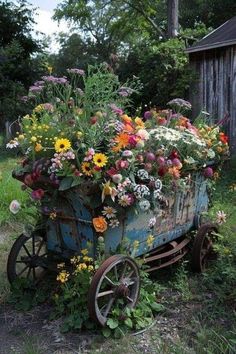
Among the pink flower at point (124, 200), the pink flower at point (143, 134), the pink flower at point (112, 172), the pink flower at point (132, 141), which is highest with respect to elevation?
the pink flower at point (143, 134)

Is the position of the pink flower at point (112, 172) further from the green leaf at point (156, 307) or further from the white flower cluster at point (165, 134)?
the green leaf at point (156, 307)

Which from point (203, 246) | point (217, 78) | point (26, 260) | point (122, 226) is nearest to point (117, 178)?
point (122, 226)

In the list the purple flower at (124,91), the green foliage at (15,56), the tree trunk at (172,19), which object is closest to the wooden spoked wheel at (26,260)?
the purple flower at (124,91)

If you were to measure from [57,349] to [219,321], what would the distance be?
1.16m

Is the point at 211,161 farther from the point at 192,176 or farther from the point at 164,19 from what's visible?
the point at 164,19

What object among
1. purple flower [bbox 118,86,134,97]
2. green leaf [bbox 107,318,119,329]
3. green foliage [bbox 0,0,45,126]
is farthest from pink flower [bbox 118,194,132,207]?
green foliage [bbox 0,0,45,126]

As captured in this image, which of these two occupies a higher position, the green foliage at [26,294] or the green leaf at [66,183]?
the green leaf at [66,183]

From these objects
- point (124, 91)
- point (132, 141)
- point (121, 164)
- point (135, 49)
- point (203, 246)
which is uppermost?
point (135, 49)

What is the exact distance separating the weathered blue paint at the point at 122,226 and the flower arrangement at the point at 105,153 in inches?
4.7

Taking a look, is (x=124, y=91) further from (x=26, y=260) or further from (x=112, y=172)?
(x=26, y=260)

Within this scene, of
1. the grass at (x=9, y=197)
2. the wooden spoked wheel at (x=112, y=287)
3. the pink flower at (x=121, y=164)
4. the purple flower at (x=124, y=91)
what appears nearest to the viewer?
the wooden spoked wheel at (x=112, y=287)

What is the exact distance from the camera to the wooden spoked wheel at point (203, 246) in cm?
393

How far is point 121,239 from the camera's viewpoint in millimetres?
3289

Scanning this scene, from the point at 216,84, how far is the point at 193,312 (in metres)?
6.64
